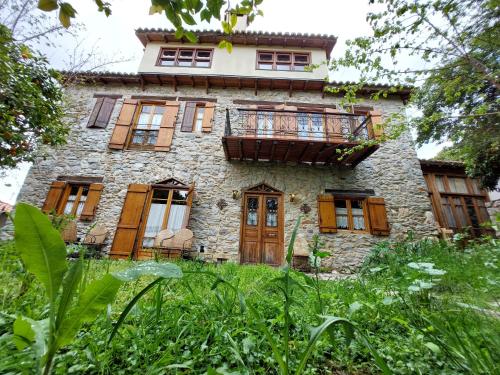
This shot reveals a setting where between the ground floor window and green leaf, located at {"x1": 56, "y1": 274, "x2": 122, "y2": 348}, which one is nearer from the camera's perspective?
green leaf, located at {"x1": 56, "y1": 274, "x2": 122, "y2": 348}

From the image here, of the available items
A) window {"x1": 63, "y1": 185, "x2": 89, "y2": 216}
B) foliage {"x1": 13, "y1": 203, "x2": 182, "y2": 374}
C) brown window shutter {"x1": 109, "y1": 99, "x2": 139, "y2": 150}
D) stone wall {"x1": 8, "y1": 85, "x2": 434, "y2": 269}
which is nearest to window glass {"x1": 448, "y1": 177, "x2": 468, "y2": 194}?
stone wall {"x1": 8, "y1": 85, "x2": 434, "y2": 269}

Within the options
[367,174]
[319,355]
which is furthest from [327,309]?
[367,174]

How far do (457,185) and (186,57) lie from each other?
43.7ft

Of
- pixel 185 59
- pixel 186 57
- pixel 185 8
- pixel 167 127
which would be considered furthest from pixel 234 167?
pixel 185 8

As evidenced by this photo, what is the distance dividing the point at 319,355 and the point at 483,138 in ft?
33.6

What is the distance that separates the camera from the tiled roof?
10.0 meters

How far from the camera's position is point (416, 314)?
4.89 feet

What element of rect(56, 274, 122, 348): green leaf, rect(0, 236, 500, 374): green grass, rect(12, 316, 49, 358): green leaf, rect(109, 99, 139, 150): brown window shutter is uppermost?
rect(109, 99, 139, 150): brown window shutter

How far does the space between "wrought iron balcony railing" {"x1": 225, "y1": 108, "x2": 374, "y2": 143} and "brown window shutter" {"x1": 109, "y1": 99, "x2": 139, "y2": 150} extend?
13.2ft

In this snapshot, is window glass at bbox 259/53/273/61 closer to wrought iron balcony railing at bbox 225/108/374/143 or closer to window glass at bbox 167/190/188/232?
wrought iron balcony railing at bbox 225/108/374/143

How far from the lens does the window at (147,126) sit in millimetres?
8773

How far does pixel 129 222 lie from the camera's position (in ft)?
23.9

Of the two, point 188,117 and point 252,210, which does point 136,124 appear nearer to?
point 188,117

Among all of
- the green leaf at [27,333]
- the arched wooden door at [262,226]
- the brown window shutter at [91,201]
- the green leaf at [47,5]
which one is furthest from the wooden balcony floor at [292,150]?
the green leaf at [27,333]
